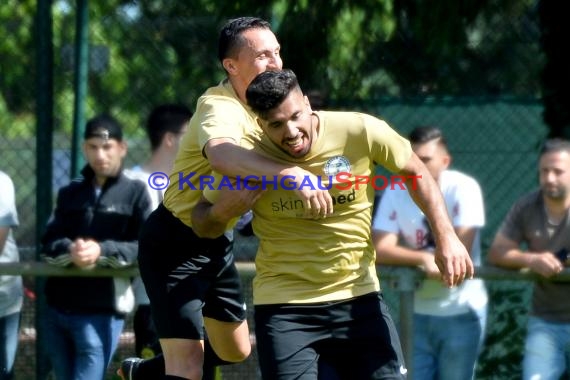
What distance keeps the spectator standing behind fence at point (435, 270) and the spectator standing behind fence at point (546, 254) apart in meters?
0.22

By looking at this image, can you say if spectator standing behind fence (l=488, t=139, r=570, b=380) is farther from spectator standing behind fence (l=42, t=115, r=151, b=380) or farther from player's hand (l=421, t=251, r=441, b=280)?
spectator standing behind fence (l=42, t=115, r=151, b=380)

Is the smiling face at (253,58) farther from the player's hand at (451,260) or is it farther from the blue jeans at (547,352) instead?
the blue jeans at (547,352)

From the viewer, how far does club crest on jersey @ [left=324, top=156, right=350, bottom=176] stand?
4.88 meters

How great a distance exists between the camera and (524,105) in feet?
26.1

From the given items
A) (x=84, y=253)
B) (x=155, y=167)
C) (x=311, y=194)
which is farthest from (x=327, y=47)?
(x=311, y=194)

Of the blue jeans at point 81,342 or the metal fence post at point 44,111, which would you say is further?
the metal fence post at point 44,111

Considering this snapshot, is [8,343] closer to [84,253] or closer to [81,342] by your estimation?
[81,342]

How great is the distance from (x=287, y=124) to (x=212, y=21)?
11.0 feet

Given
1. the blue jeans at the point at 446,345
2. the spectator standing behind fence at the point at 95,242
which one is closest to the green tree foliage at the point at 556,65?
the blue jeans at the point at 446,345

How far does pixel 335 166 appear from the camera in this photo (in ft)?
16.0

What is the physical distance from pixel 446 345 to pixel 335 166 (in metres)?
1.69

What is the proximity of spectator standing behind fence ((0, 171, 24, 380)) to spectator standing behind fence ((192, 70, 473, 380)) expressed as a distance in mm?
1895

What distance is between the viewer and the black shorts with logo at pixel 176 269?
5559 mm

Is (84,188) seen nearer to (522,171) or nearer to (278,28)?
(278,28)
